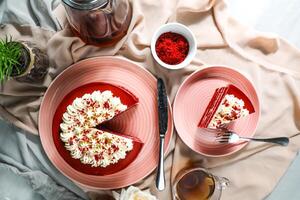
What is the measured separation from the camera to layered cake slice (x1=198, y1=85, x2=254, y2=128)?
115 cm

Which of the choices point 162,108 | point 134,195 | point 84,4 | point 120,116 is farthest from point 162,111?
point 84,4

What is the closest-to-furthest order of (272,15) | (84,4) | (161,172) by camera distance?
(84,4) → (161,172) → (272,15)

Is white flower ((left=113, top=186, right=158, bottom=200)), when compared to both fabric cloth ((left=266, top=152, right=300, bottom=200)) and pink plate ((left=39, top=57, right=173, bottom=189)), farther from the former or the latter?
fabric cloth ((left=266, top=152, right=300, bottom=200))

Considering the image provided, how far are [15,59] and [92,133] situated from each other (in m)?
0.26

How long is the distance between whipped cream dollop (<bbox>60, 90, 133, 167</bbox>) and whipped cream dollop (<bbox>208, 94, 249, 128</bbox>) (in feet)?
0.76

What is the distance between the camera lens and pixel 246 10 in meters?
1.25

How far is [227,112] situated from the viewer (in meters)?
1.15

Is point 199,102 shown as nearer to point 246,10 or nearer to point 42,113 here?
point 246,10

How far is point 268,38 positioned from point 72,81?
0.53 m

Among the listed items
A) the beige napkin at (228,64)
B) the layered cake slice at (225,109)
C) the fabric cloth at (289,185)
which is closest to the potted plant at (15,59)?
the beige napkin at (228,64)

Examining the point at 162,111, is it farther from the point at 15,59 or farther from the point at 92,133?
the point at 15,59

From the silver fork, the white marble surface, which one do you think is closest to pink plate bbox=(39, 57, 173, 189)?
the silver fork

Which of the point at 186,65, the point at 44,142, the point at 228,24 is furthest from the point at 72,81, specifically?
the point at 228,24

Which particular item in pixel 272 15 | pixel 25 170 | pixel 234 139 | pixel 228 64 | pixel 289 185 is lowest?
pixel 25 170
